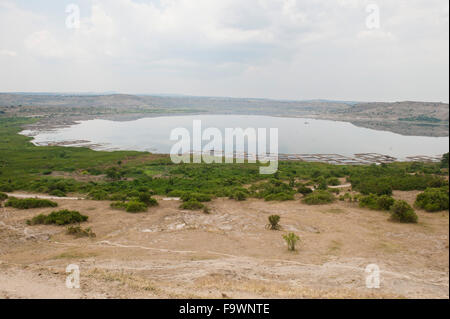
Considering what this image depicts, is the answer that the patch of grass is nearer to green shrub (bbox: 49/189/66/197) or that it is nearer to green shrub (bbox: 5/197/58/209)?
green shrub (bbox: 5/197/58/209)

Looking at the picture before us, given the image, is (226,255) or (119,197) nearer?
(226,255)

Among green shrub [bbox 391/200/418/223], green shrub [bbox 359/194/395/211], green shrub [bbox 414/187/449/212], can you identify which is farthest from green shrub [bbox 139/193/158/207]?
green shrub [bbox 414/187/449/212]

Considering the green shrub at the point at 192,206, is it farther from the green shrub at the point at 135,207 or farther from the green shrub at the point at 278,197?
the green shrub at the point at 278,197

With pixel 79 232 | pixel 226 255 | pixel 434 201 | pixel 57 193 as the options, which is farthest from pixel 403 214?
pixel 57 193

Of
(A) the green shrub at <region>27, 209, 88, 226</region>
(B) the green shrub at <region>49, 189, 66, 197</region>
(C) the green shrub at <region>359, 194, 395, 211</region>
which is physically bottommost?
(B) the green shrub at <region>49, 189, 66, 197</region>

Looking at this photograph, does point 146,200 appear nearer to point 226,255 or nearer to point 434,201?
point 226,255
